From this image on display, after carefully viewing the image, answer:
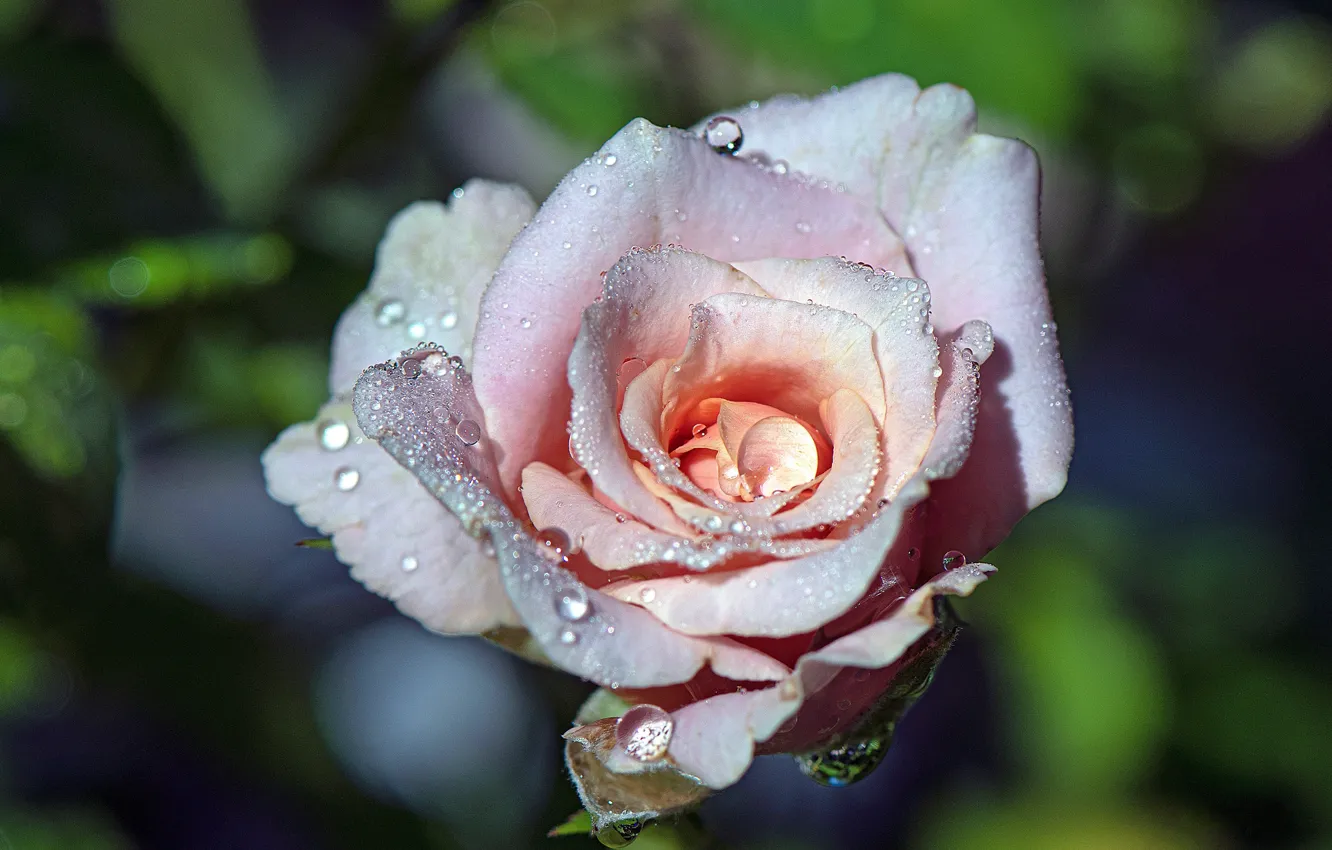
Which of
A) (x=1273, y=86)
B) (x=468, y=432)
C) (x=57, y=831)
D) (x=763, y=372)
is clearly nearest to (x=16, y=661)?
(x=57, y=831)

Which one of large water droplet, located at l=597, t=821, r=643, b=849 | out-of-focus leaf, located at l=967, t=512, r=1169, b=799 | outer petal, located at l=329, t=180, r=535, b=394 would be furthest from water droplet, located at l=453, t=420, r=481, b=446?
out-of-focus leaf, located at l=967, t=512, r=1169, b=799

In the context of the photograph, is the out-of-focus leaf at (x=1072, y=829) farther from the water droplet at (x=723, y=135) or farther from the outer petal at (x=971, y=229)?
the water droplet at (x=723, y=135)

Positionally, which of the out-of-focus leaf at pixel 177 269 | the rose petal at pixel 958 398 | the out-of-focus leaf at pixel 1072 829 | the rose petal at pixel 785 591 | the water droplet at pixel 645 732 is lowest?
the out-of-focus leaf at pixel 1072 829

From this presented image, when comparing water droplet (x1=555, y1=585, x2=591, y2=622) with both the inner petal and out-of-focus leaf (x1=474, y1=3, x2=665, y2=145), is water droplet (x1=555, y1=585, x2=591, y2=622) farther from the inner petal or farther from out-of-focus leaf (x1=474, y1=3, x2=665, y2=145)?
out-of-focus leaf (x1=474, y1=3, x2=665, y2=145)

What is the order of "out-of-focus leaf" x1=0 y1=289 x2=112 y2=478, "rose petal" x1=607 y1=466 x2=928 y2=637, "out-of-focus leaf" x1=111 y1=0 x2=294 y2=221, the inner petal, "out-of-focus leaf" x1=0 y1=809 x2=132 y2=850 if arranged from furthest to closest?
"out-of-focus leaf" x1=111 y1=0 x2=294 y2=221
"out-of-focus leaf" x1=0 y1=809 x2=132 y2=850
"out-of-focus leaf" x1=0 y1=289 x2=112 y2=478
the inner petal
"rose petal" x1=607 y1=466 x2=928 y2=637

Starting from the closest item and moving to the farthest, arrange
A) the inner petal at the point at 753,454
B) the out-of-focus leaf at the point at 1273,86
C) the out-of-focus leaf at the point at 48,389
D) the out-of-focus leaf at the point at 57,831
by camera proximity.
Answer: the inner petal at the point at 753,454, the out-of-focus leaf at the point at 48,389, the out-of-focus leaf at the point at 57,831, the out-of-focus leaf at the point at 1273,86

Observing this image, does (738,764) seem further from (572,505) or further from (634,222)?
(634,222)

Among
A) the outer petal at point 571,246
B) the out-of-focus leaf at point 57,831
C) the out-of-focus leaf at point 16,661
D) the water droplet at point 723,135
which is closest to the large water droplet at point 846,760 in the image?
the outer petal at point 571,246
